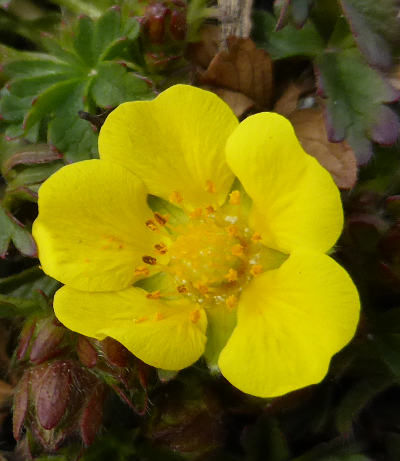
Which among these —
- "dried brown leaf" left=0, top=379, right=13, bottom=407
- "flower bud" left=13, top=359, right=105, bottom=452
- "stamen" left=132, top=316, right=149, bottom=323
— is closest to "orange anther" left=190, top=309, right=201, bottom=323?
"stamen" left=132, top=316, right=149, bottom=323

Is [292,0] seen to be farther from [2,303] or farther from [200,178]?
[2,303]

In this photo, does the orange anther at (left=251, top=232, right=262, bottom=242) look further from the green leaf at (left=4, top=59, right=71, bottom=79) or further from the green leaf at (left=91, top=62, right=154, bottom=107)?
the green leaf at (left=4, top=59, right=71, bottom=79)

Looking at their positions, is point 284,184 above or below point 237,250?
above

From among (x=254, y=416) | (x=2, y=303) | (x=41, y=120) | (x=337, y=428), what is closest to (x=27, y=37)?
(x=41, y=120)

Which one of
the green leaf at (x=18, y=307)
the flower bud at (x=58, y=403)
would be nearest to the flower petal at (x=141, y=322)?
the flower bud at (x=58, y=403)

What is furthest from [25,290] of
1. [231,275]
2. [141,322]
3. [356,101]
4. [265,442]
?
[356,101]

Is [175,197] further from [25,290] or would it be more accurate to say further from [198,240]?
[25,290]
